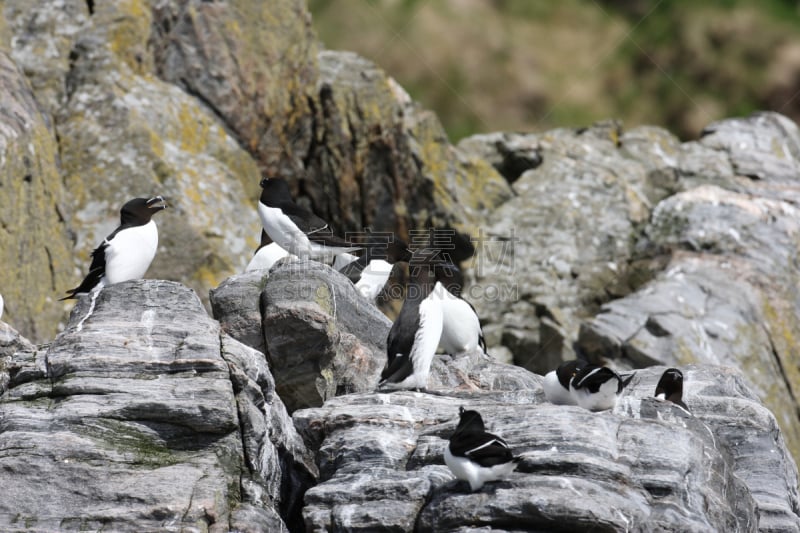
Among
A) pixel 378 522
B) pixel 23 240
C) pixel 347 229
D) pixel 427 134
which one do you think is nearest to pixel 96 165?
pixel 23 240

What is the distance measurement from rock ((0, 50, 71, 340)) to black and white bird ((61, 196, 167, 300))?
7.07 feet

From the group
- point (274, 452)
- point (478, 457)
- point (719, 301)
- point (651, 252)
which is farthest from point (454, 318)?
point (651, 252)

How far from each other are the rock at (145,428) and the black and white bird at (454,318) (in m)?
2.51

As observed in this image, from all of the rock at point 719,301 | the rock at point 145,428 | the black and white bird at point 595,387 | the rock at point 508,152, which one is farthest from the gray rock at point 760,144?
the rock at point 145,428

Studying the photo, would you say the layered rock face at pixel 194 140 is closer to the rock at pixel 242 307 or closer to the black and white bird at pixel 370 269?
the black and white bird at pixel 370 269

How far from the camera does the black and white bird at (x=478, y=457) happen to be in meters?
7.19

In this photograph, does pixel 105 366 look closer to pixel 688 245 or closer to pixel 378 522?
pixel 378 522

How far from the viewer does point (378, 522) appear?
7.55m

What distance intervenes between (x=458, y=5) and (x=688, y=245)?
483 inches

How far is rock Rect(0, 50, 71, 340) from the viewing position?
12398 mm

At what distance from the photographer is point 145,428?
7.93 metres

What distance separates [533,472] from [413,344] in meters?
2.22

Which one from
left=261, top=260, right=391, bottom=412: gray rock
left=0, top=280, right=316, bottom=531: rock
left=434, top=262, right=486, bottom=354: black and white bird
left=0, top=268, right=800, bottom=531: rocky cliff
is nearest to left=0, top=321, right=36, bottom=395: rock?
left=0, top=268, right=800, bottom=531: rocky cliff

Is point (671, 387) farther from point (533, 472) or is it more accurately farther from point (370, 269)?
point (370, 269)
